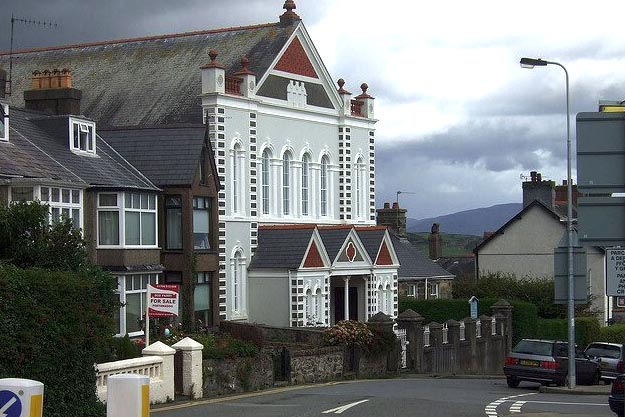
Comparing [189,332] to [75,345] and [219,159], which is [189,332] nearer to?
[219,159]


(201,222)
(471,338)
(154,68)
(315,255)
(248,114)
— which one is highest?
(154,68)

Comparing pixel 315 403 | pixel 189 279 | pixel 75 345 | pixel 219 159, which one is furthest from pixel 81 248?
pixel 219 159

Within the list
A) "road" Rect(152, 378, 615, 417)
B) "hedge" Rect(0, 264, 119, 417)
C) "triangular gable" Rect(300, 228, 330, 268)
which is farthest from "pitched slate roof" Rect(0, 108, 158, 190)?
"hedge" Rect(0, 264, 119, 417)

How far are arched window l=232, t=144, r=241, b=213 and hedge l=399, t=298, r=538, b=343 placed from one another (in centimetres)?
1388

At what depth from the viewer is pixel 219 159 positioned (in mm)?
45750

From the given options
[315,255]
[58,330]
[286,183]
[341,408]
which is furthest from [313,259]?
[58,330]

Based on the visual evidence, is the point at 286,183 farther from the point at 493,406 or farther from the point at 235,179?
the point at 493,406

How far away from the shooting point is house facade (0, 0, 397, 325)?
46.5m

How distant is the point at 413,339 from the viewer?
44625 millimetres

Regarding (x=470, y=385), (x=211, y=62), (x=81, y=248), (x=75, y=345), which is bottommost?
(x=470, y=385)

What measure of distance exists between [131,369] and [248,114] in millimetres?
24507

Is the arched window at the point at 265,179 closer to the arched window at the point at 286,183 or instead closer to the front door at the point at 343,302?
the arched window at the point at 286,183

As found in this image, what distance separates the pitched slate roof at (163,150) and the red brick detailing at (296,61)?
8.75 meters

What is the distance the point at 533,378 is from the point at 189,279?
43.9ft
